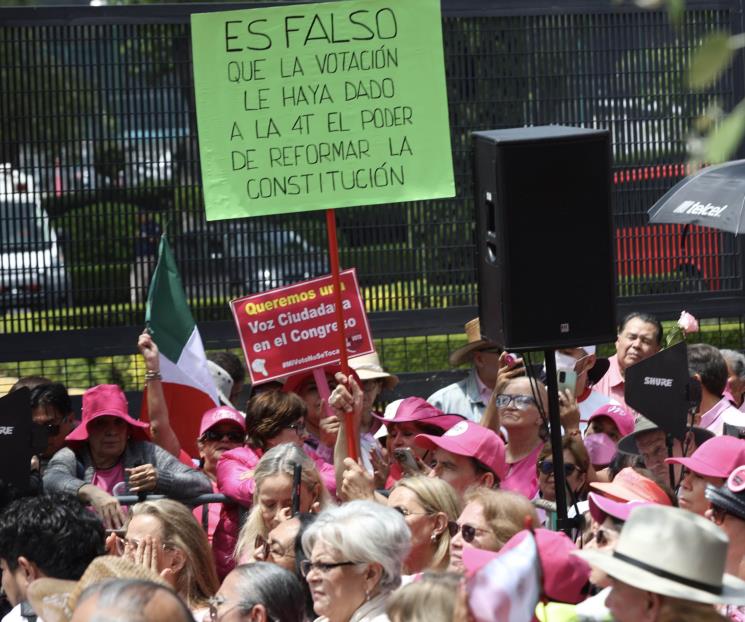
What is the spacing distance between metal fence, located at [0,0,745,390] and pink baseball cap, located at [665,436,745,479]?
189 inches

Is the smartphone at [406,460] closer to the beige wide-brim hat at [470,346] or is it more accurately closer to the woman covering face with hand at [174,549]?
the woman covering face with hand at [174,549]

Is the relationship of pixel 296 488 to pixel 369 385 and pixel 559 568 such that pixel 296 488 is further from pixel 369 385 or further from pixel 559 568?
pixel 369 385

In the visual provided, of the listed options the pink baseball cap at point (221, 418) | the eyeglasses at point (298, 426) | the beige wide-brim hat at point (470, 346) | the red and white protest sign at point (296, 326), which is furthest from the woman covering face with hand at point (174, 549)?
the beige wide-brim hat at point (470, 346)

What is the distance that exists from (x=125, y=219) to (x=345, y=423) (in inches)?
148

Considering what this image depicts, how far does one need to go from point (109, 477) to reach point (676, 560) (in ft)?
14.7

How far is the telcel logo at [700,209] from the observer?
27.9 ft

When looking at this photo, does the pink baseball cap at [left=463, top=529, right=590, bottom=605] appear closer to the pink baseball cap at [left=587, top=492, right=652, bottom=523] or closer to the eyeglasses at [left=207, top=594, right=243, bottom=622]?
the pink baseball cap at [left=587, top=492, right=652, bottom=523]

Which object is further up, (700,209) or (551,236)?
(551,236)

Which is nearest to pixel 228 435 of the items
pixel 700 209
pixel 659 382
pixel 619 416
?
pixel 619 416

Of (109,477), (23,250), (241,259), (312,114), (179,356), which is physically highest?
(312,114)

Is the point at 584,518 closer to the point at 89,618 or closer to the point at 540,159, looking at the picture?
the point at 540,159

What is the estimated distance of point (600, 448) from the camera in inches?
301

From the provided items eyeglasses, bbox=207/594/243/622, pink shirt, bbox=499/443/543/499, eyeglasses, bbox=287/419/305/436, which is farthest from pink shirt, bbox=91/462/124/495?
eyeglasses, bbox=207/594/243/622

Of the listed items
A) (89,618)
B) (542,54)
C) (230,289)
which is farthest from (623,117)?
(89,618)
